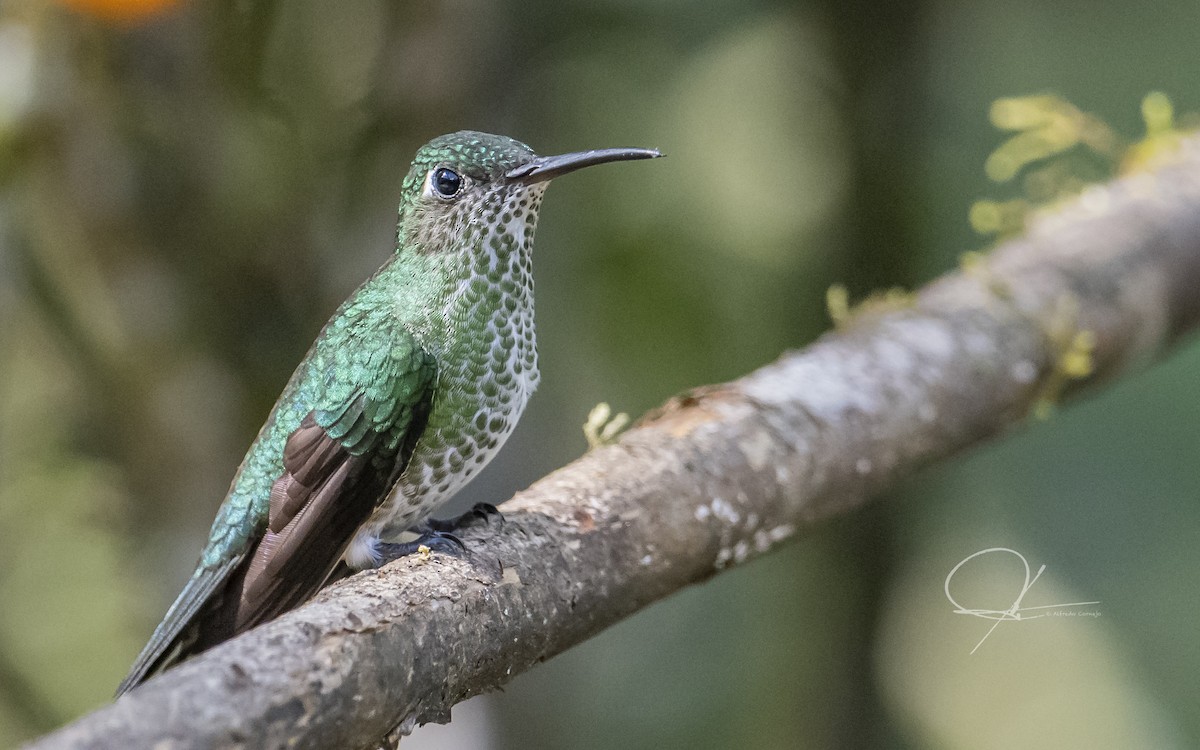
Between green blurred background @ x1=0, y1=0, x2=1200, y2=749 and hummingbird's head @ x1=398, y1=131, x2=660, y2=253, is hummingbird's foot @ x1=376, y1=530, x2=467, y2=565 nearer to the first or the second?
hummingbird's head @ x1=398, y1=131, x2=660, y2=253

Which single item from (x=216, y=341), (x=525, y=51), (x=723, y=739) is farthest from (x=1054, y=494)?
(x=216, y=341)

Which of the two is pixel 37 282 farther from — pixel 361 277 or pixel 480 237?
pixel 480 237

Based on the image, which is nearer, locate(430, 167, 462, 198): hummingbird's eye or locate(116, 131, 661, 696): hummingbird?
locate(116, 131, 661, 696): hummingbird

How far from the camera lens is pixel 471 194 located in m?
1.78

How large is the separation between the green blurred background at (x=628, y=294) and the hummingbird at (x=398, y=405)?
3.24ft

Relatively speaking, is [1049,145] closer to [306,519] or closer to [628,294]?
[628,294]

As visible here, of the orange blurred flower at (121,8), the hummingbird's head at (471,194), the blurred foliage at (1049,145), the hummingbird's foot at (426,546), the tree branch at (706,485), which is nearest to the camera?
the tree branch at (706,485)

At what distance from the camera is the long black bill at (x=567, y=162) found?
1636mm

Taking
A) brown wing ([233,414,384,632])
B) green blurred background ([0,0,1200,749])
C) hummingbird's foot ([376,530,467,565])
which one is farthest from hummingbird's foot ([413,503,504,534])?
green blurred background ([0,0,1200,749])

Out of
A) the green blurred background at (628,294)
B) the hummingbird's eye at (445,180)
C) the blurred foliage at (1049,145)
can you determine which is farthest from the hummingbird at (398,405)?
the blurred foliage at (1049,145)

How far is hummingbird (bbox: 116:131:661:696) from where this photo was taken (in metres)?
1.65

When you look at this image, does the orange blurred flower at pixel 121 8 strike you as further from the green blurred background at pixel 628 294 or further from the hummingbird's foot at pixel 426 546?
the hummingbird's foot at pixel 426 546

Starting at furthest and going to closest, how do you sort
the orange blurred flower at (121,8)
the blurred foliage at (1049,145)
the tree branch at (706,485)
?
the blurred foliage at (1049,145) < the orange blurred flower at (121,8) < the tree branch at (706,485)

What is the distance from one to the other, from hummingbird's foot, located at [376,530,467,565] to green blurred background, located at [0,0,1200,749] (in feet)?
3.21
